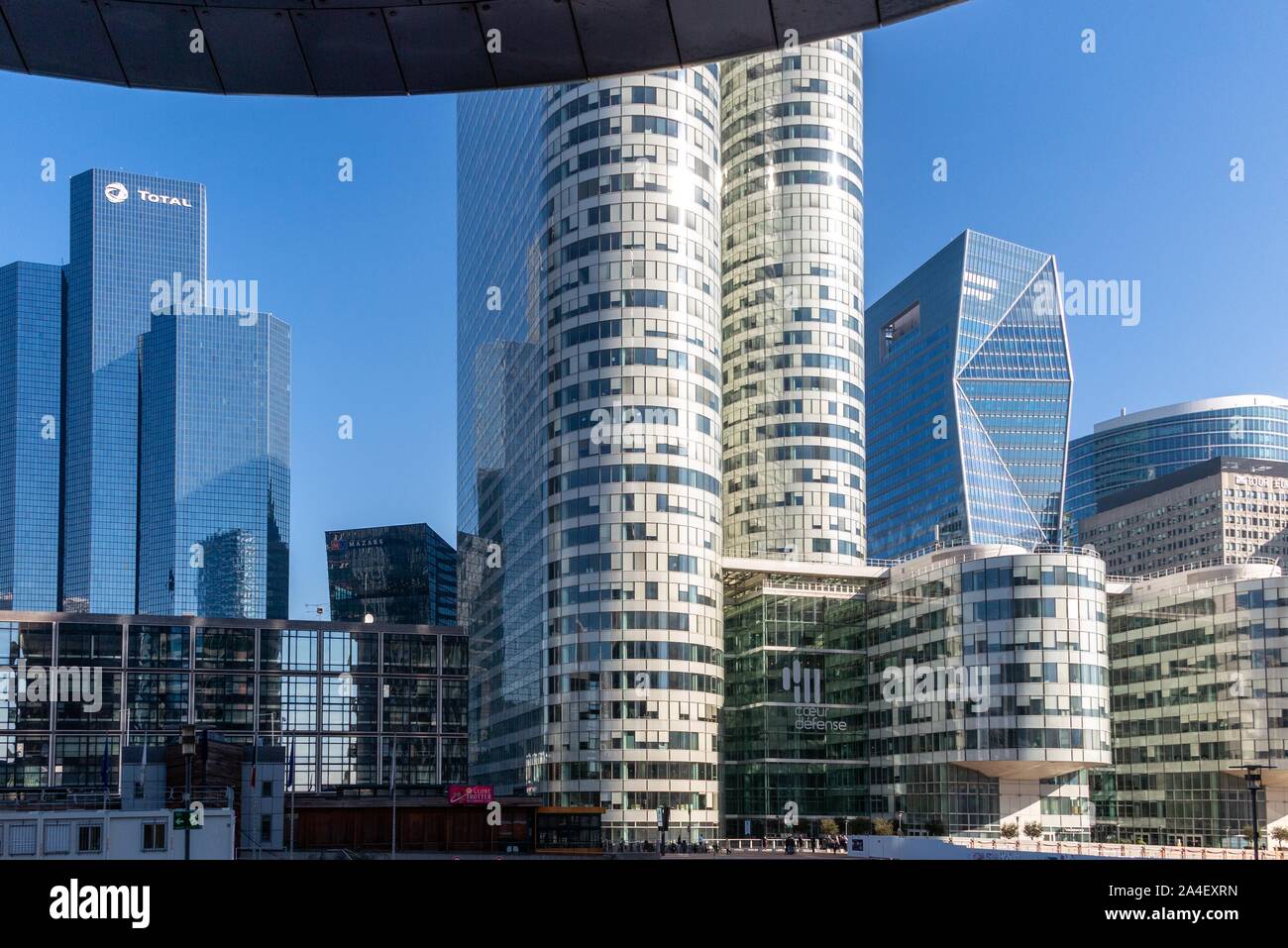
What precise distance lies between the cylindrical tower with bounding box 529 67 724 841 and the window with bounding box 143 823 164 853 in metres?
60.3

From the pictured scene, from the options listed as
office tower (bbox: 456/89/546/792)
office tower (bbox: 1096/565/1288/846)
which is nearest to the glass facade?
office tower (bbox: 456/89/546/792)

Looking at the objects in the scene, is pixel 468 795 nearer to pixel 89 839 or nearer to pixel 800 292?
pixel 89 839

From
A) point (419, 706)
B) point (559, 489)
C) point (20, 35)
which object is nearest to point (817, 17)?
point (20, 35)

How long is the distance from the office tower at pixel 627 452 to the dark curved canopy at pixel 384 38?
307 feet

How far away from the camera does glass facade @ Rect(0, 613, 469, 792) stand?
13575 cm

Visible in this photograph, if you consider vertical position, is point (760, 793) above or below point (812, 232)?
below

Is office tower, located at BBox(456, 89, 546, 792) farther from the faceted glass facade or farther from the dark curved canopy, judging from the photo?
the dark curved canopy

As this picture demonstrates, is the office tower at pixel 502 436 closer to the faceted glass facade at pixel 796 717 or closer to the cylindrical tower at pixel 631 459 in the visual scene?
the cylindrical tower at pixel 631 459

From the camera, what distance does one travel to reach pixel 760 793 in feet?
352
